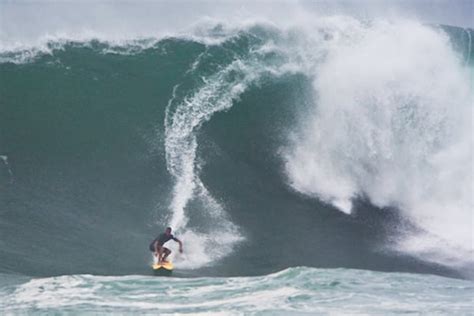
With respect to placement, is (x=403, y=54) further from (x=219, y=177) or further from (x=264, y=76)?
(x=219, y=177)

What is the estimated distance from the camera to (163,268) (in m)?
11.4

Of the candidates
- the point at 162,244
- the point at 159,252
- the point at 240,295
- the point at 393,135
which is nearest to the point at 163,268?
the point at 159,252

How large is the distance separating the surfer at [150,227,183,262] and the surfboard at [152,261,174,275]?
0.13 meters

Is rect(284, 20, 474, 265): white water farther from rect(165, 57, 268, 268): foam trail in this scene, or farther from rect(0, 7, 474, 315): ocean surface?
rect(165, 57, 268, 268): foam trail

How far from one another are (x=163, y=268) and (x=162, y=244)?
0.66m

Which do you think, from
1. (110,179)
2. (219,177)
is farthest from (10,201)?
(219,177)

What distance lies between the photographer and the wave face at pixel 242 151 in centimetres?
1288

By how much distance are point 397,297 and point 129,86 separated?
10803 millimetres

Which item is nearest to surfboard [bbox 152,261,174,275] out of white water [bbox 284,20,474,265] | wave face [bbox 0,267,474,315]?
wave face [bbox 0,267,474,315]

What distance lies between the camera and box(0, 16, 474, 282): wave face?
42.3 feet

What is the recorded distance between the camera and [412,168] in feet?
54.6

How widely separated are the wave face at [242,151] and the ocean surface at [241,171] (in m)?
0.05

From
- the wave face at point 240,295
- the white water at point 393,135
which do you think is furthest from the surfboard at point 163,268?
the white water at point 393,135

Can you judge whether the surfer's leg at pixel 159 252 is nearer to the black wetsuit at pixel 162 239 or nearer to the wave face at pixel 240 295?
the black wetsuit at pixel 162 239
